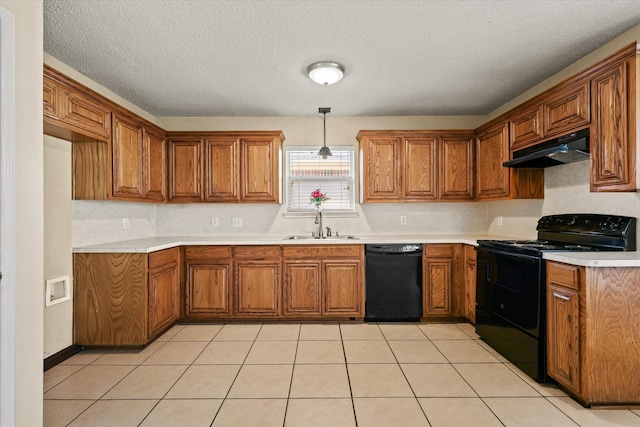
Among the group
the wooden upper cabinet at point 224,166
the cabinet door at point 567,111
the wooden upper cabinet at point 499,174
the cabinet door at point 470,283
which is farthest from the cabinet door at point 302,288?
the cabinet door at point 567,111

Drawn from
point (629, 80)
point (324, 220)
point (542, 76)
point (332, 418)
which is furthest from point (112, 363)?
point (542, 76)

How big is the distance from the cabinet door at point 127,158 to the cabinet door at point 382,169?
2.42 m

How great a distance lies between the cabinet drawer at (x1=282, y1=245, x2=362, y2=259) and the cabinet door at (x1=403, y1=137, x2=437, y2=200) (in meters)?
0.96

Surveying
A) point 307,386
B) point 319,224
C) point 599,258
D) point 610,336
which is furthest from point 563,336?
point 319,224

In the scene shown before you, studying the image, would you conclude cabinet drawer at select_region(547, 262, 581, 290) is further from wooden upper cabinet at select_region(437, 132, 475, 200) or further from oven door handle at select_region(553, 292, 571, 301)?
wooden upper cabinet at select_region(437, 132, 475, 200)

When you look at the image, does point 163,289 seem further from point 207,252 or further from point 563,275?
point 563,275

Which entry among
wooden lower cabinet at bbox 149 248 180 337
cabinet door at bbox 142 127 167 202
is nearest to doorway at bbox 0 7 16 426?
wooden lower cabinet at bbox 149 248 180 337

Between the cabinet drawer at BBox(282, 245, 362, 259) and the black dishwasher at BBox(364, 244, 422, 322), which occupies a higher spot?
the cabinet drawer at BBox(282, 245, 362, 259)

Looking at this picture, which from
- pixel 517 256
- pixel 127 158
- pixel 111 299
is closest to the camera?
pixel 517 256

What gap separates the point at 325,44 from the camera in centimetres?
237

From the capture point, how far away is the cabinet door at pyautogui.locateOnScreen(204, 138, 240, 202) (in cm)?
377

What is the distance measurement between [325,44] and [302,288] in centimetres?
233

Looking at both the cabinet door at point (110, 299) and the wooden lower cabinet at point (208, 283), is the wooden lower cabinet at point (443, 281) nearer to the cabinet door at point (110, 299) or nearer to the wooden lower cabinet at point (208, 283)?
the wooden lower cabinet at point (208, 283)

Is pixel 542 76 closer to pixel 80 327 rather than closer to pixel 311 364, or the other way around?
pixel 311 364
